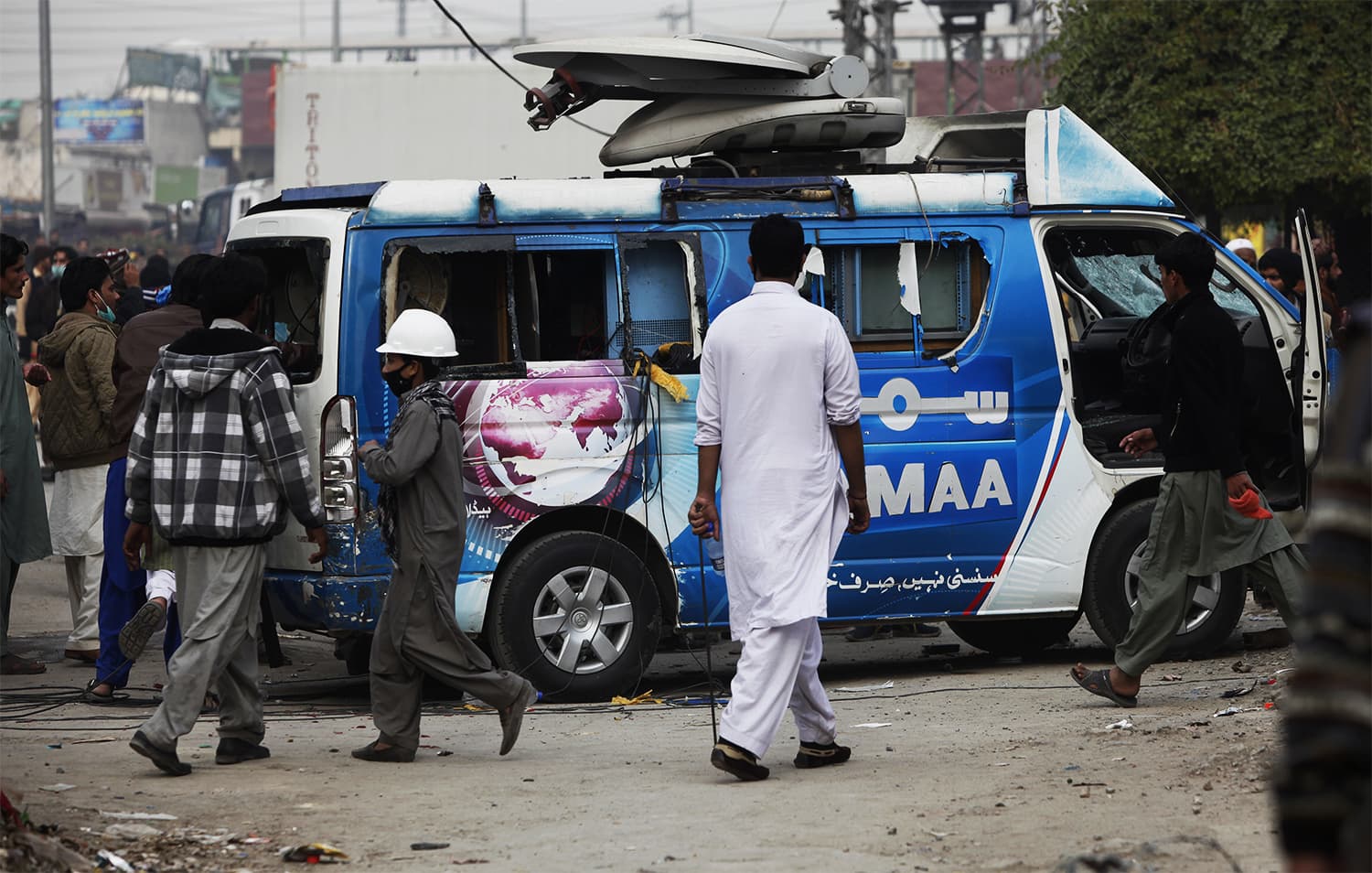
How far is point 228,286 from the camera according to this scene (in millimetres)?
6422

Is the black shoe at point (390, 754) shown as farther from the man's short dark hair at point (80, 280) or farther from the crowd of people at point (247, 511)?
the man's short dark hair at point (80, 280)

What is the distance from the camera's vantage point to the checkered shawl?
6.25 metres

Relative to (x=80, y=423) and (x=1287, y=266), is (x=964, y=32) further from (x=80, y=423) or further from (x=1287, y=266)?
(x=80, y=423)

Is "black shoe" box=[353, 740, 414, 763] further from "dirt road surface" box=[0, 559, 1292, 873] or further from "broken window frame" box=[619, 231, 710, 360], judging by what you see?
"broken window frame" box=[619, 231, 710, 360]

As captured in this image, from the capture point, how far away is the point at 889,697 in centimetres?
812

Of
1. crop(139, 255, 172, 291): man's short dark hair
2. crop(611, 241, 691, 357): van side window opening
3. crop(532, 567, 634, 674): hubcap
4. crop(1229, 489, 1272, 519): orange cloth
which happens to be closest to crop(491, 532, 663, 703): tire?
crop(532, 567, 634, 674): hubcap

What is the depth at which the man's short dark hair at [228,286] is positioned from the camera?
21.1 feet

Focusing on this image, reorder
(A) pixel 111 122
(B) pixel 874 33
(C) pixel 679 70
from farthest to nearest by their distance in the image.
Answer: (A) pixel 111 122 < (B) pixel 874 33 < (C) pixel 679 70

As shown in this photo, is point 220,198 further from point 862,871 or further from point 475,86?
point 862,871

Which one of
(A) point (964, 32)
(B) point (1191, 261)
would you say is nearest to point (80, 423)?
(B) point (1191, 261)

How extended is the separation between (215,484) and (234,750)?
38.8 inches

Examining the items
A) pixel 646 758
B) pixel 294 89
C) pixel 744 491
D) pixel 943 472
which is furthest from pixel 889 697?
pixel 294 89

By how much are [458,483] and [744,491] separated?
1.11 m

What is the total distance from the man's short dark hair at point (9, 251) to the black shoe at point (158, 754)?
274cm
